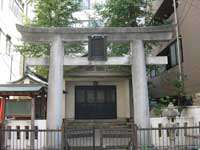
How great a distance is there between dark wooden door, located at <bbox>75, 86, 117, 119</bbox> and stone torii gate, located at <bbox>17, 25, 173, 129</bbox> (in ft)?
25.7

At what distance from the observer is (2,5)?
2303 centimetres

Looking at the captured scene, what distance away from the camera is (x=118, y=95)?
22.3 meters

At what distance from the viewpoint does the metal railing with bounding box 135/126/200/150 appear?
1296 cm

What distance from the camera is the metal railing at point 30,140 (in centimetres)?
1305

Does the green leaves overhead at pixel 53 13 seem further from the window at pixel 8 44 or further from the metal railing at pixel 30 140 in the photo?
the metal railing at pixel 30 140

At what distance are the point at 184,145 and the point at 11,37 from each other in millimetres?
18511

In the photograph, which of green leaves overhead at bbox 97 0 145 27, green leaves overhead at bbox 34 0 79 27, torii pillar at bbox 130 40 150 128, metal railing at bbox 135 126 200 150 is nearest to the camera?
metal railing at bbox 135 126 200 150

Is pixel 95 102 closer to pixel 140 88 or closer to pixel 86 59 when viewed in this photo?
pixel 86 59

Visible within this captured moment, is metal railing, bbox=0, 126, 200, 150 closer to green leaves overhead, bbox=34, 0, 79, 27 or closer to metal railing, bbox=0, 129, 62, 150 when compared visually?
metal railing, bbox=0, 129, 62, 150

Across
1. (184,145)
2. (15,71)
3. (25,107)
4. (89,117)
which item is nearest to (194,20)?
(184,145)

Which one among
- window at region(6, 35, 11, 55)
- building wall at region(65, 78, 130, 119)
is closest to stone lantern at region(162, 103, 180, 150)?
building wall at region(65, 78, 130, 119)

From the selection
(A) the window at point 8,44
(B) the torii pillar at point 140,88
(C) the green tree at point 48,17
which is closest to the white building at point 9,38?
(A) the window at point 8,44

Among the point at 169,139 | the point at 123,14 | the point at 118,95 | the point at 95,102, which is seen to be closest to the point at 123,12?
the point at 123,14

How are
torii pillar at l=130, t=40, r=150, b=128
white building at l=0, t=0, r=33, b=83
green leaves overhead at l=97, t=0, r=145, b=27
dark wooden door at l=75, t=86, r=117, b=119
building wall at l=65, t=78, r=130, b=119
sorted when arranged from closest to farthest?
torii pillar at l=130, t=40, r=150, b=128 < green leaves overhead at l=97, t=0, r=145, b=27 < building wall at l=65, t=78, r=130, b=119 < dark wooden door at l=75, t=86, r=117, b=119 < white building at l=0, t=0, r=33, b=83
